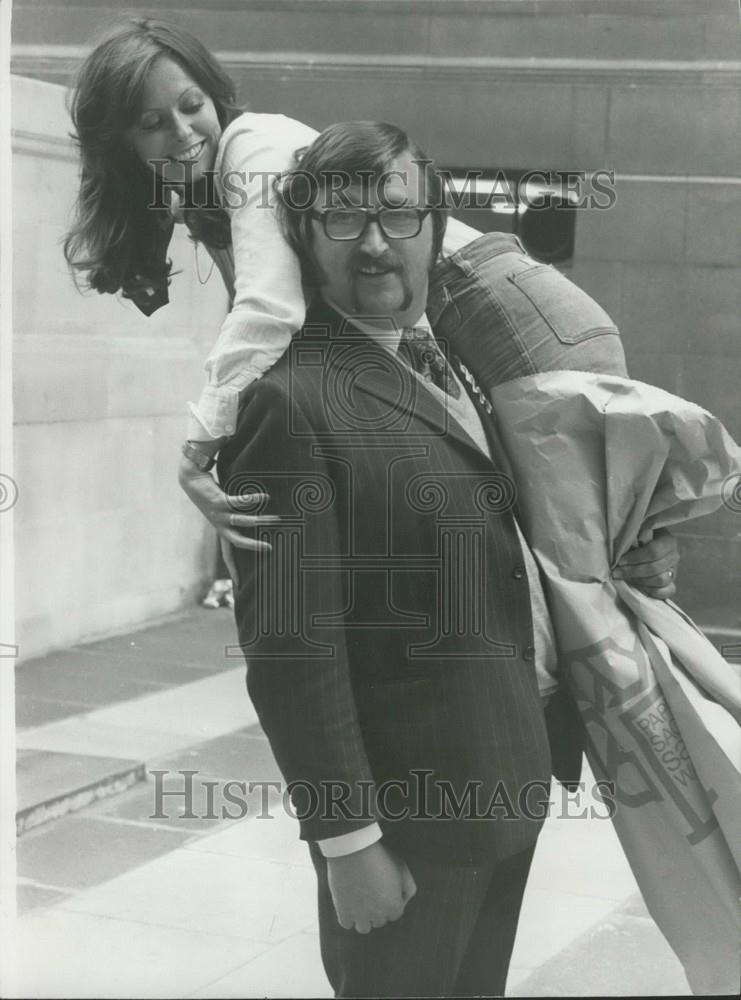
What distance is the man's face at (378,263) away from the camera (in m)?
2.76

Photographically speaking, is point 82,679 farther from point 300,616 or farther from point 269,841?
point 300,616

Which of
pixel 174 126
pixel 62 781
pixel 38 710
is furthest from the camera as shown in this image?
pixel 62 781

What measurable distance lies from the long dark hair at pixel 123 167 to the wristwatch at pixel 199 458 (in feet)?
1.34

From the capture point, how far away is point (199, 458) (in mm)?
2824

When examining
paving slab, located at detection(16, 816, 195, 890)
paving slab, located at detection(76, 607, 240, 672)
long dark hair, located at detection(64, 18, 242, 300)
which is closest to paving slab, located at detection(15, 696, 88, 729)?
paving slab, located at detection(76, 607, 240, 672)

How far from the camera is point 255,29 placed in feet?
10.00

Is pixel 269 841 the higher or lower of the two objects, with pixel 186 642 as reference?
lower

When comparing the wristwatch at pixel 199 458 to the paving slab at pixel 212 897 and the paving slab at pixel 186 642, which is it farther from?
the paving slab at pixel 212 897

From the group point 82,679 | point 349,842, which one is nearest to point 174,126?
point 82,679

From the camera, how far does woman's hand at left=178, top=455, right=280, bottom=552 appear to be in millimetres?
2766

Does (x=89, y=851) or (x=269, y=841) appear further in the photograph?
(x=89, y=851)

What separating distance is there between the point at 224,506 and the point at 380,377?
406 mm

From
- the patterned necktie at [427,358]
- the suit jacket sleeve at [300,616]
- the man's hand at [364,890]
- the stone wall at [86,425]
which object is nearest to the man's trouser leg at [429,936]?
the man's hand at [364,890]

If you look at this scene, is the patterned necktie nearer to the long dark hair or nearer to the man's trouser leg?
the long dark hair
